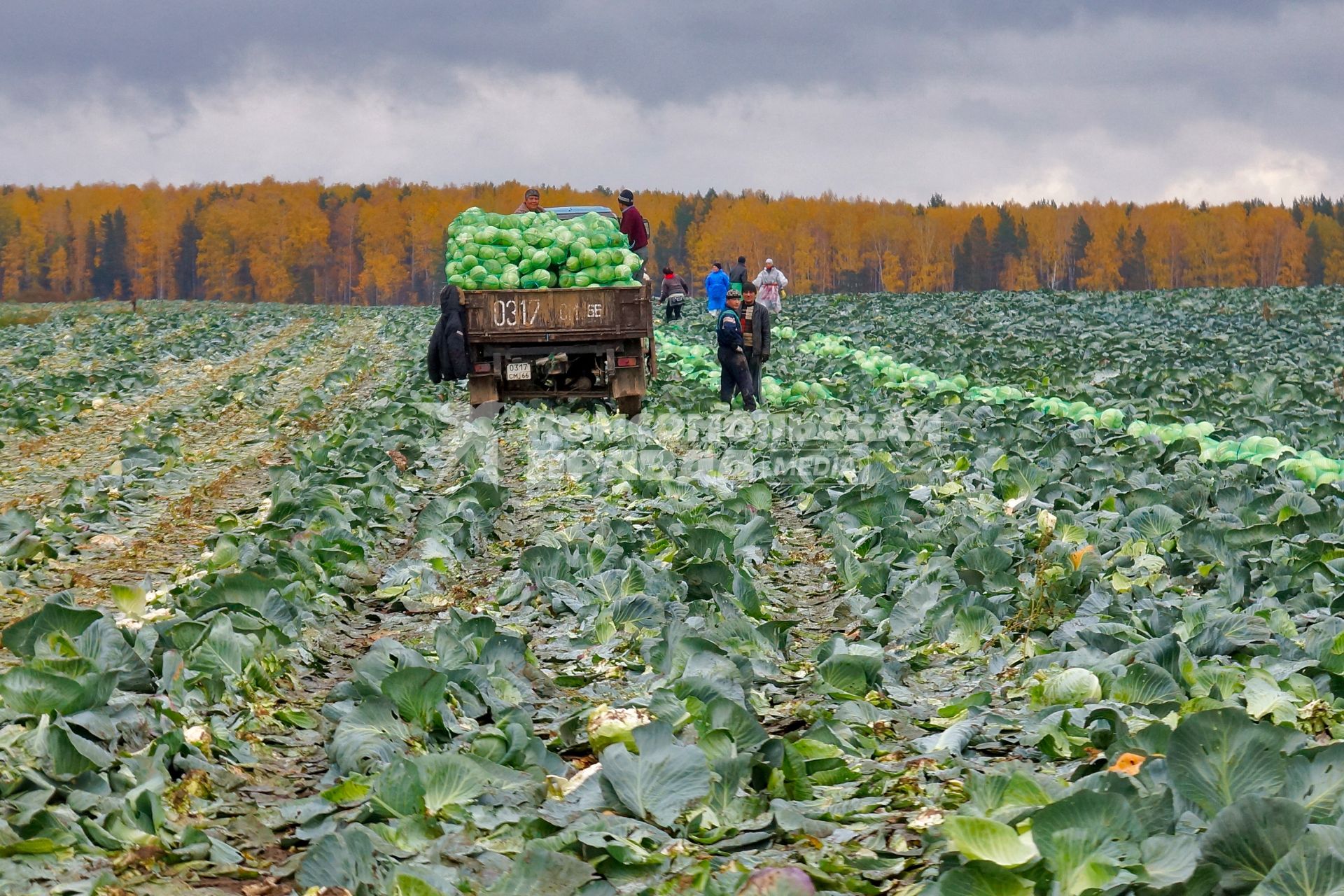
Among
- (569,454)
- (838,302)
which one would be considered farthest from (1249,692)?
(838,302)

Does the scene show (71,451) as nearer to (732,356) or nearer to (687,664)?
(732,356)

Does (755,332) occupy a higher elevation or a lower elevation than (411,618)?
higher

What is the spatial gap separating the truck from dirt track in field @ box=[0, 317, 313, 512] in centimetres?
404

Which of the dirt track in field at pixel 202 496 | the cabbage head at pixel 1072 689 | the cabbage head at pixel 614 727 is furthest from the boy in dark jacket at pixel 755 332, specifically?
the cabbage head at pixel 614 727

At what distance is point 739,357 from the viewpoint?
47.6 ft

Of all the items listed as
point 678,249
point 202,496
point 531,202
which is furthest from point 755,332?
point 678,249

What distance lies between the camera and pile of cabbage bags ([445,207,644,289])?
553 inches

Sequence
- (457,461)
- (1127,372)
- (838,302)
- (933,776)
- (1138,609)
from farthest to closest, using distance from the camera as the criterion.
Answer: (838,302)
(1127,372)
(457,461)
(1138,609)
(933,776)

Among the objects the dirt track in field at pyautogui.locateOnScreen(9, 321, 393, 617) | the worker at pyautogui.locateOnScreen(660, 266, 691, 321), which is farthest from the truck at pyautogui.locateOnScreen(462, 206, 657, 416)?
the worker at pyautogui.locateOnScreen(660, 266, 691, 321)

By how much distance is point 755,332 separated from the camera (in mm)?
14531

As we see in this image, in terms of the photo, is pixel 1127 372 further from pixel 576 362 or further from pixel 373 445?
pixel 373 445

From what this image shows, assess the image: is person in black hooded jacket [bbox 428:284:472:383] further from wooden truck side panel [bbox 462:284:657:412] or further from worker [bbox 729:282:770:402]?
worker [bbox 729:282:770:402]

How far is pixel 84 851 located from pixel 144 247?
129122 millimetres

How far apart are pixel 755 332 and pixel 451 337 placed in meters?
3.57
